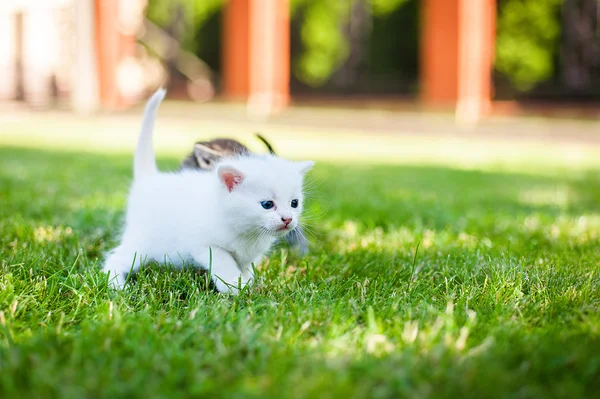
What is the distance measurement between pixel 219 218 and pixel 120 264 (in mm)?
409

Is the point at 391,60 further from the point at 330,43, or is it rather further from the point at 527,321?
the point at 527,321

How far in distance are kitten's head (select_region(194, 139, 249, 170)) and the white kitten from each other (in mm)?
371

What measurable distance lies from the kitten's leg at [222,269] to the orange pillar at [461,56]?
31.0ft

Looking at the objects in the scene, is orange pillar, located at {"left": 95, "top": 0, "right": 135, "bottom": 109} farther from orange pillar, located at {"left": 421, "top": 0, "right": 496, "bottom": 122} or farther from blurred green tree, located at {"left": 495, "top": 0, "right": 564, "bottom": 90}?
blurred green tree, located at {"left": 495, "top": 0, "right": 564, "bottom": 90}

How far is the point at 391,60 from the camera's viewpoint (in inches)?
608

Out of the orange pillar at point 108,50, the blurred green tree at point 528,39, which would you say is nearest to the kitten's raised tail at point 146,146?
the orange pillar at point 108,50

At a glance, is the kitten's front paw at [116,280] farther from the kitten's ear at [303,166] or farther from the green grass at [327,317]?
the kitten's ear at [303,166]

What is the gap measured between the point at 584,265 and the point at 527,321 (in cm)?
73

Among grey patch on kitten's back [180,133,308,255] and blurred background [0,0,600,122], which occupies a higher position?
blurred background [0,0,600,122]

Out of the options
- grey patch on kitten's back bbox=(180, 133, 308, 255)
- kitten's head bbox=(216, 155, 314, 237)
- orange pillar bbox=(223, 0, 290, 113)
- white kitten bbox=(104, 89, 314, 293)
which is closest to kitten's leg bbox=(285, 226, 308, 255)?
grey patch on kitten's back bbox=(180, 133, 308, 255)

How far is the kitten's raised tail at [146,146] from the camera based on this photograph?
8.14 ft

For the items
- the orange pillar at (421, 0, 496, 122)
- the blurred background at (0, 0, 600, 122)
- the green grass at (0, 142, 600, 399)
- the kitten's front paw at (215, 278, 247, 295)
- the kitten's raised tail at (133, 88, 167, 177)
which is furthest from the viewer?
the blurred background at (0, 0, 600, 122)

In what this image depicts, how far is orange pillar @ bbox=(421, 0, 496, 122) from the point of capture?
10.8 m

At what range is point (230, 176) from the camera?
205 cm
